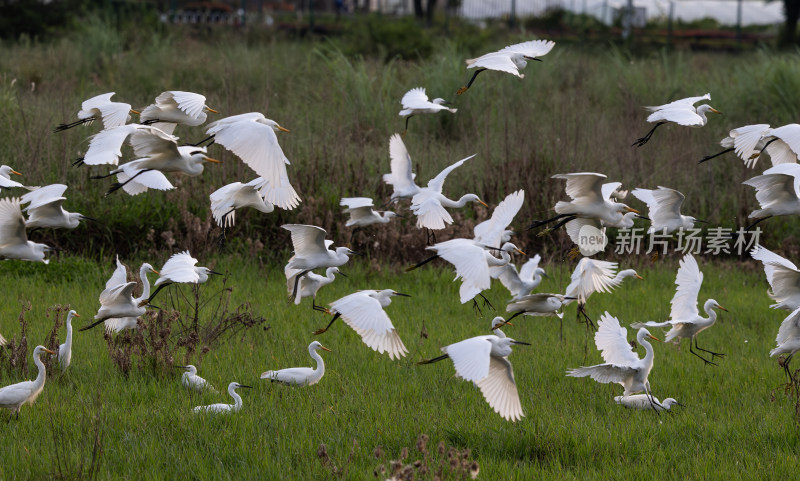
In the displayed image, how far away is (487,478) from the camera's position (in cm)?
441

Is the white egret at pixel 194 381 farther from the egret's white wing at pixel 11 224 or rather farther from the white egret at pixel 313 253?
the egret's white wing at pixel 11 224

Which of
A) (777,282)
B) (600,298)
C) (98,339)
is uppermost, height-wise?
(777,282)

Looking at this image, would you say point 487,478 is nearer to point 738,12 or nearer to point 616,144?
point 616,144

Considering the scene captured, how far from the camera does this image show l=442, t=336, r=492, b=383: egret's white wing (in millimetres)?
3886

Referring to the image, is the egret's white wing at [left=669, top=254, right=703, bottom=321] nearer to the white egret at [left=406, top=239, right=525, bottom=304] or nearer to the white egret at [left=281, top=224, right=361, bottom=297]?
the white egret at [left=406, top=239, right=525, bottom=304]

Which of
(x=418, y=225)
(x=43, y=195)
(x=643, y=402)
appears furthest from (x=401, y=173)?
(x=43, y=195)

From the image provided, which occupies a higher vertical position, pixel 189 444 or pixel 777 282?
pixel 777 282

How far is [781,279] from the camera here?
16.6ft

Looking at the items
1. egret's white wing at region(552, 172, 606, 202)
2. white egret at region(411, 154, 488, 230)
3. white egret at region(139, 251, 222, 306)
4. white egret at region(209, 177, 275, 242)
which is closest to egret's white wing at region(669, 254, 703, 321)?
egret's white wing at region(552, 172, 606, 202)

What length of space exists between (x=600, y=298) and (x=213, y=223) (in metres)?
3.71

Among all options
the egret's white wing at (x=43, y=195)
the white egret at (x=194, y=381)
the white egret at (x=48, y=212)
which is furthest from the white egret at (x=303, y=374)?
the egret's white wing at (x=43, y=195)

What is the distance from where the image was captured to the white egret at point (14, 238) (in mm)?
4648

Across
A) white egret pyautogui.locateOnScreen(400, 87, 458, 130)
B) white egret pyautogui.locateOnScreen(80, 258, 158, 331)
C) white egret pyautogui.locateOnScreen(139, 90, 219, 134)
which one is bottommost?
white egret pyautogui.locateOnScreen(80, 258, 158, 331)

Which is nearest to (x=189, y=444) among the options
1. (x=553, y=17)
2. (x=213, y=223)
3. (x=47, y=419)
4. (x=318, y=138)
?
(x=47, y=419)
